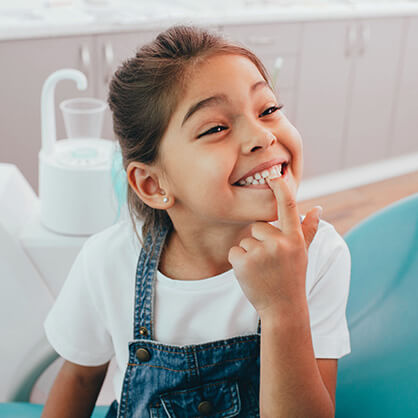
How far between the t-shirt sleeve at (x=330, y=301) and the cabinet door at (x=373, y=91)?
8.50 ft

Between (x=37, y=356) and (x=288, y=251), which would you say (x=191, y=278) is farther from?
(x=37, y=356)

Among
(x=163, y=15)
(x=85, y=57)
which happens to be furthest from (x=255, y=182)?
(x=163, y=15)

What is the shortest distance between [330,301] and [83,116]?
83cm

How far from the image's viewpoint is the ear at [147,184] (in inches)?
36.9

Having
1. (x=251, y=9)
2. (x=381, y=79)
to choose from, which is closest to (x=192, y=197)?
(x=251, y=9)

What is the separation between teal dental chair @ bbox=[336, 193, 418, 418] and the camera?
953mm

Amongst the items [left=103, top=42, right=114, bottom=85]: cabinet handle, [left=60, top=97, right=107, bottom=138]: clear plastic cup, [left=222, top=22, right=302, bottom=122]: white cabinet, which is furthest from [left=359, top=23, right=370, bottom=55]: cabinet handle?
[left=60, top=97, right=107, bottom=138]: clear plastic cup

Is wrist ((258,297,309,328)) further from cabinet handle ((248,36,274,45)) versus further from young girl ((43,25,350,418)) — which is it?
cabinet handle ((248,36,274,45))

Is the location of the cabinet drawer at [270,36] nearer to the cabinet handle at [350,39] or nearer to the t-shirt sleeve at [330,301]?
the cabinet handle at [350,39]

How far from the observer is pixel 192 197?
874 mm

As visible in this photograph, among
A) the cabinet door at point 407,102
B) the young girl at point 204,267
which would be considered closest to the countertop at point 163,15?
the cabinet door at point 407,102

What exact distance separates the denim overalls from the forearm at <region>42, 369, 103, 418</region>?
0.09 metres

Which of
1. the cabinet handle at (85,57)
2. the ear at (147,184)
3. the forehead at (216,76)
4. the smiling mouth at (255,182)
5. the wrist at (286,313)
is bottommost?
the wrist at (286,313)

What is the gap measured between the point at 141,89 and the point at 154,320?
0.37 m
